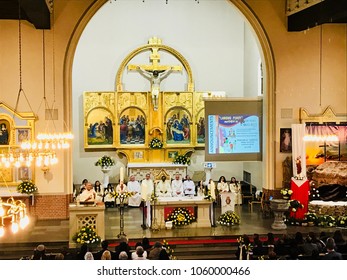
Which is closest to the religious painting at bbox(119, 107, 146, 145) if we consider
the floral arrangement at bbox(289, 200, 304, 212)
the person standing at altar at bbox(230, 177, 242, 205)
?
the person standing at altar at bbox(230, 177, 242, 205)

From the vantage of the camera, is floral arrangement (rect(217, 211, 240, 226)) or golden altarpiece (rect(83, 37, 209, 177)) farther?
golden altarpiece (rect(83, 37, 209, 177))

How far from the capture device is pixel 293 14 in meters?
16.9

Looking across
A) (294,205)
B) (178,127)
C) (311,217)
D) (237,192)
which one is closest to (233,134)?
(237,192)

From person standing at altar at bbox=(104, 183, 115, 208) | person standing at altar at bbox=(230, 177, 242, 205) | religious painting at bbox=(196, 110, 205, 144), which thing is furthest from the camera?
religious painting at bbox=(196, 110, 205, 144)

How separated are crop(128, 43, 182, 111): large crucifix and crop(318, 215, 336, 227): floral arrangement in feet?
28.5

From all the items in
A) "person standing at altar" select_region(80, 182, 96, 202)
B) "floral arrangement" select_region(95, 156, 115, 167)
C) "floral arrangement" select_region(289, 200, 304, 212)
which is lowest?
"floral arrangement" select_region(289, 200, 304, 212)

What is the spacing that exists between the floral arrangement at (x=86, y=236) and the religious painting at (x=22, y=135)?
4.27 metres

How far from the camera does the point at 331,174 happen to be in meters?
16.7

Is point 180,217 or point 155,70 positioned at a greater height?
point 155,70

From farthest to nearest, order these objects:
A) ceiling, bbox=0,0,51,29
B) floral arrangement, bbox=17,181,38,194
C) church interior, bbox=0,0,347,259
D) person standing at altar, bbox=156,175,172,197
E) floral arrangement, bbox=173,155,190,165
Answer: floral arrangement, bbox=173,155,190,165
person standing at altar, bbox=156,175,172,197
floral arrangement, bbox=17,181,38,194
church interior, bbox=0,0,347,259
ceiling, bbox=0,0,51,29

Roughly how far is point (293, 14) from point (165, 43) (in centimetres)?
689

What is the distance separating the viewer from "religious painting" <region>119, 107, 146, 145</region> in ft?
71.8

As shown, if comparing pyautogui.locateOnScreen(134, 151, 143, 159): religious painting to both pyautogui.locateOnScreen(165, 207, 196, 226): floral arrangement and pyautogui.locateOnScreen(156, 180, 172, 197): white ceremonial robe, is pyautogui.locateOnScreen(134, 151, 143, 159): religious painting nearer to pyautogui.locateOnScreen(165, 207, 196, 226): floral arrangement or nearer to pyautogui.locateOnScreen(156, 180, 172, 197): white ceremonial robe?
pyautogui.locateOnScreen(156, 180, 172, 197): white ceremonial robe

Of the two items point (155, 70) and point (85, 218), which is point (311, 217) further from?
point (155, 70)
